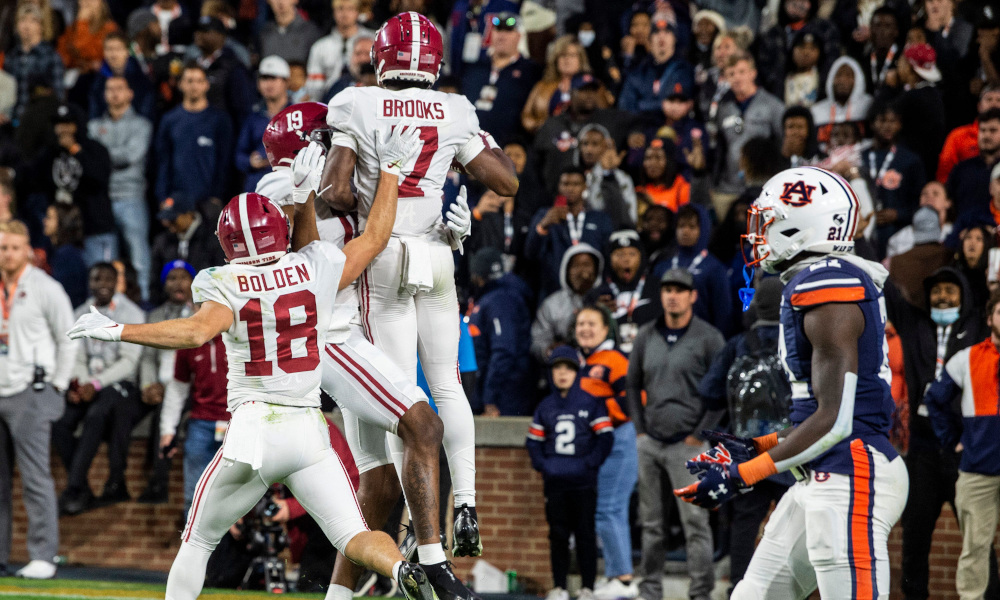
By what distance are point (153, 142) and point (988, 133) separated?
8.54 meters

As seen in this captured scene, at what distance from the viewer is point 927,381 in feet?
30.9

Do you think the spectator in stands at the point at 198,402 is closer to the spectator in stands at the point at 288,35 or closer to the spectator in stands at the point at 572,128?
the spectator in stands at the point at 572,128

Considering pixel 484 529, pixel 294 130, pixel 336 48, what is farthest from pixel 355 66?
pixel 294 130

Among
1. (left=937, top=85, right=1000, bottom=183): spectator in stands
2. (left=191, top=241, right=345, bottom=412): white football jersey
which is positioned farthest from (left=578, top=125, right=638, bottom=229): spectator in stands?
(left=191, top=241, right=345, bottom=412): white football jersey

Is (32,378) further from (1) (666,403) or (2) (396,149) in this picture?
(2) (396,149)

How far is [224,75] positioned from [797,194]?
9.98m

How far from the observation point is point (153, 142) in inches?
548

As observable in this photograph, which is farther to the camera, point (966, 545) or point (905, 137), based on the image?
point (905, 137)

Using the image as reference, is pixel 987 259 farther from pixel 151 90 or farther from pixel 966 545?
pixel 151 90

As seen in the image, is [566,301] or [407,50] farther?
[566,301]

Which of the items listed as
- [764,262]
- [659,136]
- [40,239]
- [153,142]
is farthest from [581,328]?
[40,239]

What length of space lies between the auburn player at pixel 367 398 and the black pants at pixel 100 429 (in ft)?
19.1

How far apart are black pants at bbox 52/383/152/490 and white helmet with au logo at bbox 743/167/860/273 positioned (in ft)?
25.3

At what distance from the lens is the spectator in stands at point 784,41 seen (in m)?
12.9
